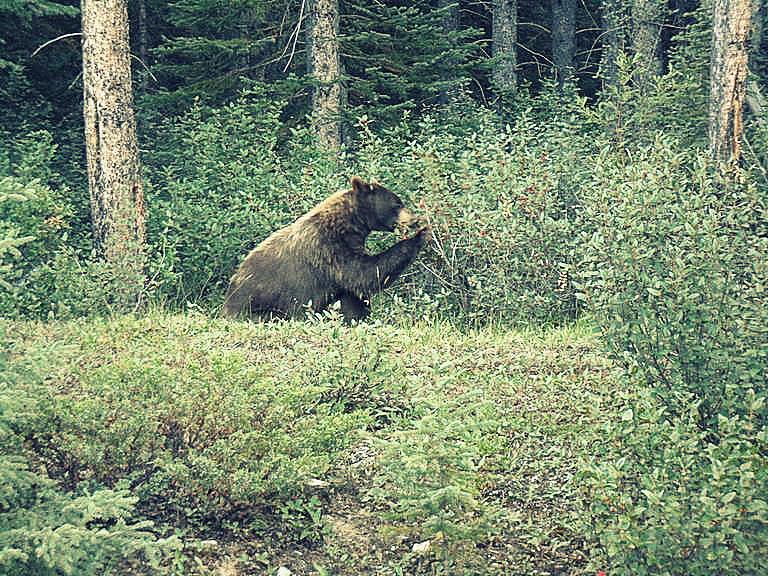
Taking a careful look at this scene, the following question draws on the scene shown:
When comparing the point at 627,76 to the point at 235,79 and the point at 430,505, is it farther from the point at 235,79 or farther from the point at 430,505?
the point at 235,79

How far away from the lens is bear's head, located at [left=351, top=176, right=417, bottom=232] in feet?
30.9

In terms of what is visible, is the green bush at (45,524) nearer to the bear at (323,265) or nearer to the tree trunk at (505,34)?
the bear at (323,265)

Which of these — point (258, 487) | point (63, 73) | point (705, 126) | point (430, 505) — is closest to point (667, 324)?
point (430, 505)

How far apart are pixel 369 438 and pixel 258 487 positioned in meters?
0.69

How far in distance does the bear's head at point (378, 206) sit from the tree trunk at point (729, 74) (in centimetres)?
347

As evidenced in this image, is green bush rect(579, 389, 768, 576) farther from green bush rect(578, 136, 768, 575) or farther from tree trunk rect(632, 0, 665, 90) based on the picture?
tree trunk rect(632, 0, 665, 90)

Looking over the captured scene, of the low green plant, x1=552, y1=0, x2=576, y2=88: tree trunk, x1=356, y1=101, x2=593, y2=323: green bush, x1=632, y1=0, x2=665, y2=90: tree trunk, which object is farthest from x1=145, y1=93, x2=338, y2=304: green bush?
x1=552, y1=0, x2=576, y2=88: tree trunk

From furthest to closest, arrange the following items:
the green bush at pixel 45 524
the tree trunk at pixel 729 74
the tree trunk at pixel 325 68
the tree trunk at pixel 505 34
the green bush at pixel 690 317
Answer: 1. the tree trunk at pixel 505 34
2. the tree trunk at pixel 325 68
3. the tree trunk at pixel 729 74
4. the green bush at pixel 690 317
5. the green bush at pixel 45 524

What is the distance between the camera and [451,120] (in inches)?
586

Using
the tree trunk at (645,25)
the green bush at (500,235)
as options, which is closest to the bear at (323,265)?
the green bush at (500,235)

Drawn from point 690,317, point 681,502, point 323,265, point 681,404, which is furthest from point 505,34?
point 681,502

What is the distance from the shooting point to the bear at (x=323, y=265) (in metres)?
9.15

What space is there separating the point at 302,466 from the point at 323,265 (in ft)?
14.5

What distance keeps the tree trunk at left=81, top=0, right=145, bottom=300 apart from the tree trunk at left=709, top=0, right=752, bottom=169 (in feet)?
22.1
